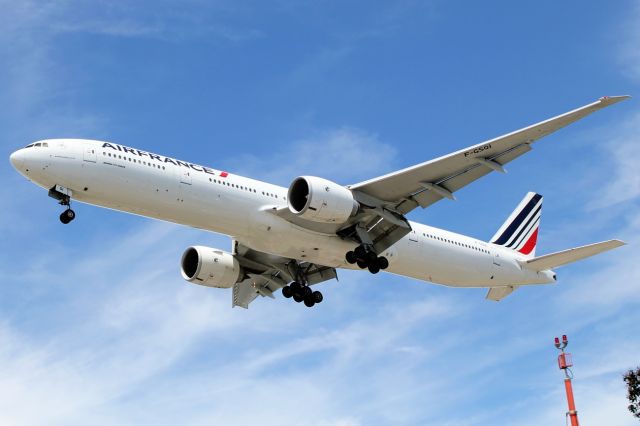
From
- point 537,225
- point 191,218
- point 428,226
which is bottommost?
point 191,218

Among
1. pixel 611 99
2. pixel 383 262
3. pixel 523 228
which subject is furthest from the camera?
pixel 523 228

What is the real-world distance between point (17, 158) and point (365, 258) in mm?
13353

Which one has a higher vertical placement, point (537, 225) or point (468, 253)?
point (537, 225)

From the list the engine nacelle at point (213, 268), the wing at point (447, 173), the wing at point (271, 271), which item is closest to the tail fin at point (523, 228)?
the wing at point (271, 271)

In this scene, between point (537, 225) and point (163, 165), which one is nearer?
point (163, 165)

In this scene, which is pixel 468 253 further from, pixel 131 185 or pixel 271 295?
pixel 131 185

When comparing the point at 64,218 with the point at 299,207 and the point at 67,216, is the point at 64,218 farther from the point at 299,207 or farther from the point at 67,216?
the point at 299,207

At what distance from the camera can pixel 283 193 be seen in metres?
35.5

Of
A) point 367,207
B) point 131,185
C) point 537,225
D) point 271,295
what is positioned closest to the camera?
point 131,185

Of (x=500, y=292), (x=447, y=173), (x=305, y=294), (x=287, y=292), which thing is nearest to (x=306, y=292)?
(x=305, y=294)

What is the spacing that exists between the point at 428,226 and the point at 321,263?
5.59 m

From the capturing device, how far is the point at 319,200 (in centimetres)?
3291

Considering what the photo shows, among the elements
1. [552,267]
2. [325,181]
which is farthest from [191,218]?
[552,267]

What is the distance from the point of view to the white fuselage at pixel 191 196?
104 feet
